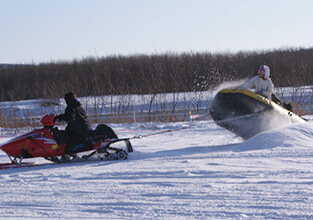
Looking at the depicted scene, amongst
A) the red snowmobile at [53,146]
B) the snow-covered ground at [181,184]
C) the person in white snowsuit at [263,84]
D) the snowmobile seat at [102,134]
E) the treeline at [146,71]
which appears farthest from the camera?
the treeline at [146,71]

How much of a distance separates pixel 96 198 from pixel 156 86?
17451 mm

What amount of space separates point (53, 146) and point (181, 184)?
3.03 metres

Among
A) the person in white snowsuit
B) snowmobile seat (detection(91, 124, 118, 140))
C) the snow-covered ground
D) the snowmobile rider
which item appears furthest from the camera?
the person in white snowsuit

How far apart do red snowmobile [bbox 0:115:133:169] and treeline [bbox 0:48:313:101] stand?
722 inches

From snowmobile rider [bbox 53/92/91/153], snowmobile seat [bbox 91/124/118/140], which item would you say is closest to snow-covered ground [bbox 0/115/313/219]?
snowmobile rider [bbox 53/92/91/153]

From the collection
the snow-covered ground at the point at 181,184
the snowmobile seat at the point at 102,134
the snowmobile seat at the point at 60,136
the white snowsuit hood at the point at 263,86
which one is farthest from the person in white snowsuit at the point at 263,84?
the snowmobile seat at the point at 60,136

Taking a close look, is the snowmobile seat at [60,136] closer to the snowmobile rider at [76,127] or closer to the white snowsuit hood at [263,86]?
the snowmobile rider at [76,127]

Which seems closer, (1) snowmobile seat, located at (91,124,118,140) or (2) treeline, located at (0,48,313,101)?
(1) snowmobile seat, located at (91,124,118,140)

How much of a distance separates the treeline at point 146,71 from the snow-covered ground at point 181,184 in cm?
1854

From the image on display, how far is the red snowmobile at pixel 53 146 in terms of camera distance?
25.1 feet

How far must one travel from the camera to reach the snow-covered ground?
477 cm

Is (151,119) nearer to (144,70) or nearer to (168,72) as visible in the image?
(168,72)

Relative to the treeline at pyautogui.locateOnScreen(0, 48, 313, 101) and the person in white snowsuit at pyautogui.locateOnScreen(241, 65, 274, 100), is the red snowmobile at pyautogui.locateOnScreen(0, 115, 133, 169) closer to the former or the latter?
the person in white snowsuit at pyautogui.locateOnScreen(241, 65, 274, 100)

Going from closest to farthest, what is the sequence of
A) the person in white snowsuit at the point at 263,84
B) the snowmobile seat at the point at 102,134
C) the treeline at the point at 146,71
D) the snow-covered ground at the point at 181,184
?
1. the snow-covered ground at the point at 181,184
2. the snowmobile seat at the point at 102,134
3. the person in white snowsuit at the point at 263,84
4. the treeline at the point at 146,71
